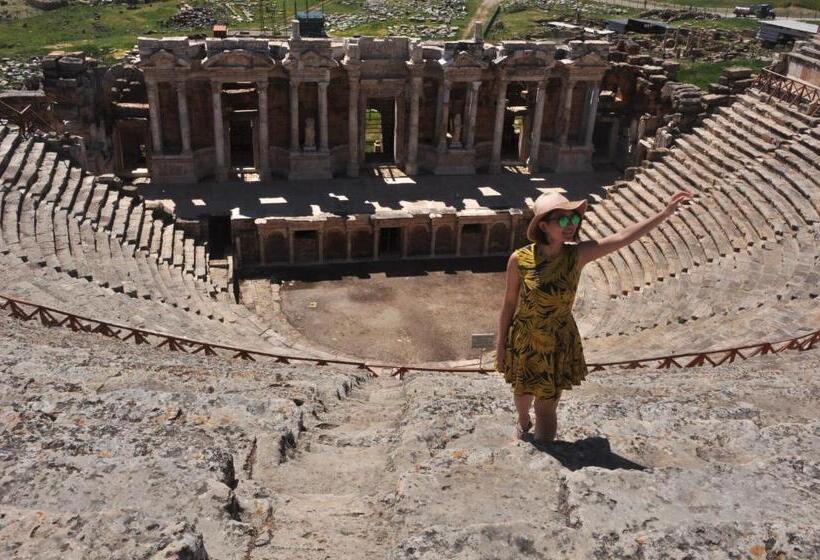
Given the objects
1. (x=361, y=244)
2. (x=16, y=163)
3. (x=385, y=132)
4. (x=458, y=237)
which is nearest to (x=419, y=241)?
(x=458, y=237)

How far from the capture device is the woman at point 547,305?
20.0 feet

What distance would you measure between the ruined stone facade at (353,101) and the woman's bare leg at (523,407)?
69.6 feet

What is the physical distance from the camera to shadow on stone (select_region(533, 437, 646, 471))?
20.2ft

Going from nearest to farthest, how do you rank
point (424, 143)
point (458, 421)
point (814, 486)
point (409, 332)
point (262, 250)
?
point (814, 486) < point (458, 421) < point (409, 332) < point (262, 250) < point (424, 143)

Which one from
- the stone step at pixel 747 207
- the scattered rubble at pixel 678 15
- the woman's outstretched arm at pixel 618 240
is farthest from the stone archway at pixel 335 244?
the scattered rubble at pixel 678 15

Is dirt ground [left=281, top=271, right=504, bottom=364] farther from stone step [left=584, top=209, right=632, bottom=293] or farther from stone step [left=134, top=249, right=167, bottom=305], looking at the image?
stone step [left=134, top=249, right=167, bottom=305]

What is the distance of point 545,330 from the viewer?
21.1 feet

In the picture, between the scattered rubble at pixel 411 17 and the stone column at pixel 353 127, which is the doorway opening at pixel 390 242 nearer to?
the stone column at pixel 353 127

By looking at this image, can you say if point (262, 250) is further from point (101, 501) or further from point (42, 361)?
point (101, 501)

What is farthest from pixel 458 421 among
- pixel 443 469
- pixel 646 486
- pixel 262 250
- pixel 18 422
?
pixel 262 250

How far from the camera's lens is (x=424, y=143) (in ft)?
95.8

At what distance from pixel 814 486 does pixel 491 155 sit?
81.1 feet

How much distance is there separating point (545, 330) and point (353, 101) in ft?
71.4

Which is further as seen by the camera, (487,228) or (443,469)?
(487,228)
